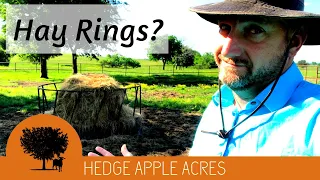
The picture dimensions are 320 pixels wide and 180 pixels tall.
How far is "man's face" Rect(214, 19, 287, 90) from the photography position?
60.2 inches

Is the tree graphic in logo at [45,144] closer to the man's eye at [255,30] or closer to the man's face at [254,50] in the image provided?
the man's face at [254,50]

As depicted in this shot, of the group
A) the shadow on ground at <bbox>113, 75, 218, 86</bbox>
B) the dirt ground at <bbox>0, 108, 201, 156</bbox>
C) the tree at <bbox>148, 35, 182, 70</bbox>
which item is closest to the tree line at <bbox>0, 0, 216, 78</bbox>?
Result: the tree at <bbox>148, 35, 182, 70</bbox>

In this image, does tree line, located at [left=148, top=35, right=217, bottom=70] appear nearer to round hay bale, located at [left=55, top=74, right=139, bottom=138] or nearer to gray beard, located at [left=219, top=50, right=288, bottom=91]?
round hay bale, located at [left=55, top=74, right=139, bottom=138]

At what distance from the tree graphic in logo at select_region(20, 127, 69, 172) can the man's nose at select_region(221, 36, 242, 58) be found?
70.6 inches

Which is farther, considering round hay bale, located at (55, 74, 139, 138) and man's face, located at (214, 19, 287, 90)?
round hay bale, located at (55, 74, 139, 138)

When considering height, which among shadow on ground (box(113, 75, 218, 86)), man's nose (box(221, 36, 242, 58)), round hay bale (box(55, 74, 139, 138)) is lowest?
shadow on ground (box(113, 75, 218, 86))

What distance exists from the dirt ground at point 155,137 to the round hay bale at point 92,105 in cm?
23

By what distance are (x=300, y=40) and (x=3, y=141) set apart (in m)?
6.51

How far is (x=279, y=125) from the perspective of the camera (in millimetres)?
1427

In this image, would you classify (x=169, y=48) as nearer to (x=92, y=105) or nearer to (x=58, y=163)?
(x=92, y=105)

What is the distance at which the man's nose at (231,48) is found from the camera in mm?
1537

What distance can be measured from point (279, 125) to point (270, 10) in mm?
489

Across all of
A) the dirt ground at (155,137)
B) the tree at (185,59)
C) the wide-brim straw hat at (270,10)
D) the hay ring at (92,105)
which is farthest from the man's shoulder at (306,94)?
the tree at (185,59)

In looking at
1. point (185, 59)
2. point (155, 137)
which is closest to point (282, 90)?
point (155, 137)
